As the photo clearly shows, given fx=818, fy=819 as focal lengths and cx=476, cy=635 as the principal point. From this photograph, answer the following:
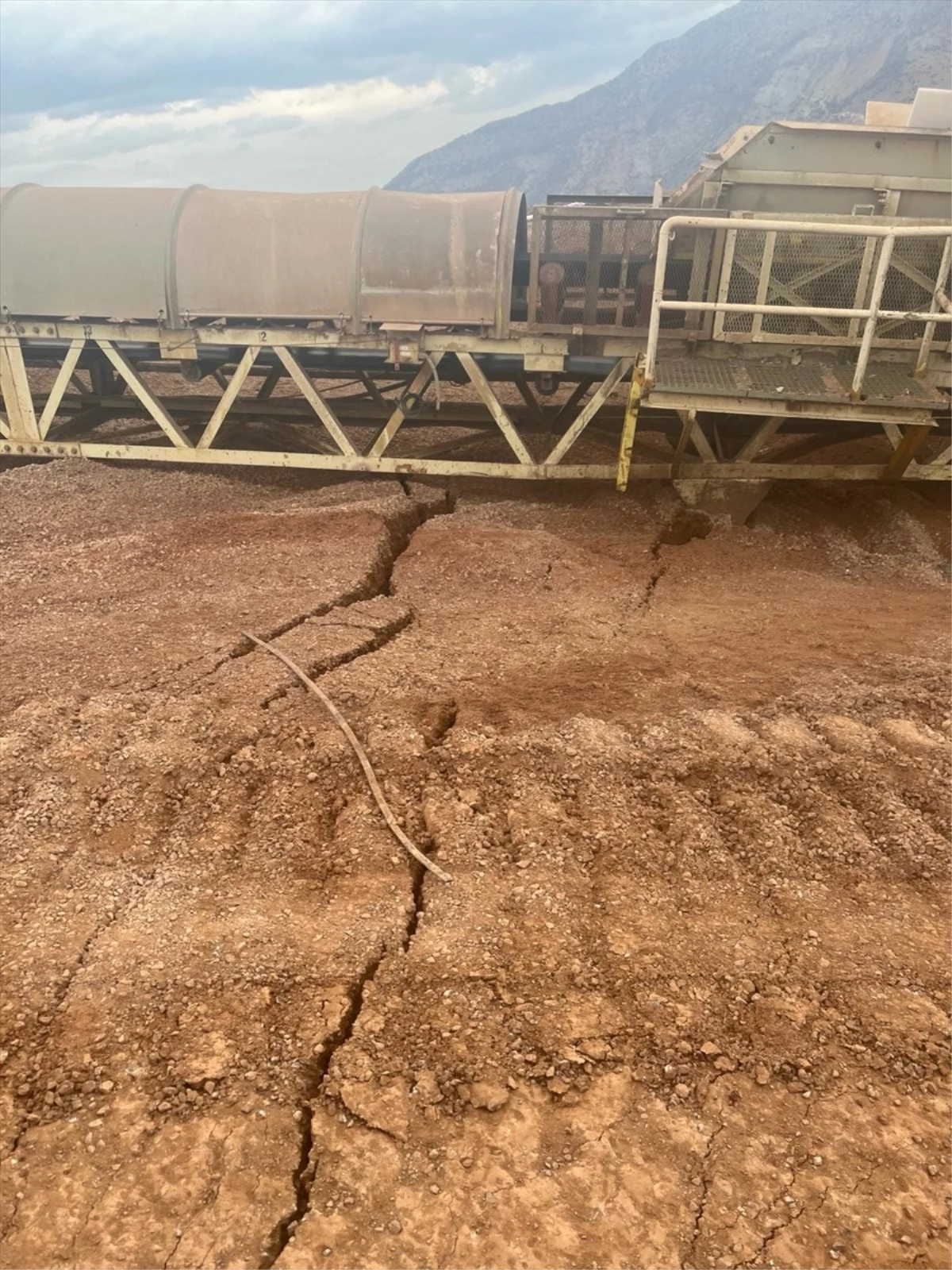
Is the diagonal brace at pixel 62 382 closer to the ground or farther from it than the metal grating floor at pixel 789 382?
closer to the ground

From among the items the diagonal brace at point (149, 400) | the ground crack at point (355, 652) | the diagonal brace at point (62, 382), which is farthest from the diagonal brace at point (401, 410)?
the diagonal brace at point (62, 382)

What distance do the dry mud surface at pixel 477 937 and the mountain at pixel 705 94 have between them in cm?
7185

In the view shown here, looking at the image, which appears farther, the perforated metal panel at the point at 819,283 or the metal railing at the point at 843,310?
the perforated metal panel at the point at 819,283

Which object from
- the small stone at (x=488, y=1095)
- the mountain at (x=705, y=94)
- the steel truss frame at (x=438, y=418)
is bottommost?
the small stone at (x=488, y=1095)

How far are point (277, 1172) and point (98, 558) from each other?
5.06m

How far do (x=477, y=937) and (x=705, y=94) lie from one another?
110 meters

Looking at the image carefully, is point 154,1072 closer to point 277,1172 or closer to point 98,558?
point 277,1172

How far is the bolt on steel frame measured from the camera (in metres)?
6.03

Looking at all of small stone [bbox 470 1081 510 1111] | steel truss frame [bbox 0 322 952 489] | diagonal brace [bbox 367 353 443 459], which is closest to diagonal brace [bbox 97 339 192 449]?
steel truss frame [bbox 0 322 952 489]

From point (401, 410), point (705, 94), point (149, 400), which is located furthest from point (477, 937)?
point (705, 94)

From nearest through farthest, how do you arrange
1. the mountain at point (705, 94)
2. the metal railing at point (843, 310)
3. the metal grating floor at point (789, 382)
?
the metal railing at point (843, 310) < the metal grating floor at point (789, 382) < the mountain at point (705, 94)

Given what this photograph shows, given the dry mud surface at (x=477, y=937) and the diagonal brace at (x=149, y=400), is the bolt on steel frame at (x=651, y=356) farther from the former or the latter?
the dry mud surface at (x=477, y=937)

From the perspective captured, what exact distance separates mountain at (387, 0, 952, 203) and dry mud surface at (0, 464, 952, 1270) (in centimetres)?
7185

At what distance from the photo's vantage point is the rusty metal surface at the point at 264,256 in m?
6.82
